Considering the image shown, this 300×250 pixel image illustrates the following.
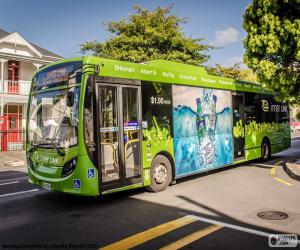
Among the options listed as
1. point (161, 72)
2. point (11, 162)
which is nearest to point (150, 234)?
point (161, 72)

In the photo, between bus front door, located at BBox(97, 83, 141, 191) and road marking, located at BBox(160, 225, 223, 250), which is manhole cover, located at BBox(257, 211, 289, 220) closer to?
road marking, located at BBox(160, 225, 223, 250)

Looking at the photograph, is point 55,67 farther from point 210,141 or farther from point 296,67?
point 296,67

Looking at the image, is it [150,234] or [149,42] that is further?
[149,42]

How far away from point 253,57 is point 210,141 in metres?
3.01

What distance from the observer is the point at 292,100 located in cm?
1191

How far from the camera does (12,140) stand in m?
26.4

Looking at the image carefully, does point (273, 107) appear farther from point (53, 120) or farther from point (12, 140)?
point (12, 140)

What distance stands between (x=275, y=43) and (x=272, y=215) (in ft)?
18.9

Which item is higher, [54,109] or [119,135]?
[54,109]

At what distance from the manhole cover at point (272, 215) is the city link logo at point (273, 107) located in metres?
8.21

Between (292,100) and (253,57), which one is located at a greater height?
(253,57)

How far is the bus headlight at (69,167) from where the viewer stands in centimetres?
713


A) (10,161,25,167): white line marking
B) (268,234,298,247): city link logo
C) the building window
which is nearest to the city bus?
(268,234,298,247): city link logo

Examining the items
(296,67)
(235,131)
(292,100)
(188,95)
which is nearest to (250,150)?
(235,131)
